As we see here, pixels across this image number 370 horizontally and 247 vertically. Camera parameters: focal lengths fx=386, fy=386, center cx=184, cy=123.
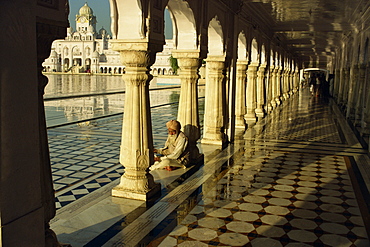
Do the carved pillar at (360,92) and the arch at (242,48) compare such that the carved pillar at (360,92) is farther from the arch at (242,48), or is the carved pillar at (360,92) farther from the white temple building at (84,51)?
the white temple building at (84,51)

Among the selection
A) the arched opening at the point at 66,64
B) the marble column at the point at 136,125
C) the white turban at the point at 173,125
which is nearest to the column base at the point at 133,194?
the marble column at the point at 136,125

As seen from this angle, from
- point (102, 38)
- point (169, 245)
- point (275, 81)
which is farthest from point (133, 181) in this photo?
point (102, 38)

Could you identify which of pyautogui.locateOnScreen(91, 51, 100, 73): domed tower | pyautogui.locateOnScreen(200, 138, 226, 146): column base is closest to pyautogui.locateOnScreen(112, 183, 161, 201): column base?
pyautogui.locateOnScreen(200, 138, 226, 146): column base

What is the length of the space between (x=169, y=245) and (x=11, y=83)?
1.84 metres

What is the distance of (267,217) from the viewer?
12.2 ft

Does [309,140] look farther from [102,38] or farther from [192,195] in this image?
[102,38]

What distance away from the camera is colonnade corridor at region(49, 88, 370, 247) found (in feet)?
10.6

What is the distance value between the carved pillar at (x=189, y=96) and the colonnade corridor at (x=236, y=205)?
0.49 m

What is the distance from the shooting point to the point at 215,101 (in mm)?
7039

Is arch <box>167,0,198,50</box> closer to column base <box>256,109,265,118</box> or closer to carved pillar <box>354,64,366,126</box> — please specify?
carved pillar <box>354,64,366,126</box>

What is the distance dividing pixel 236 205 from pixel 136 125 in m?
1.35

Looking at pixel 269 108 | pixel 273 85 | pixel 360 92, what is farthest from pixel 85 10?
pixel 360 92

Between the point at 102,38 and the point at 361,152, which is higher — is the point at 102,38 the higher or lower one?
the higher one

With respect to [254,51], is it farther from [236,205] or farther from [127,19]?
[236,205]
